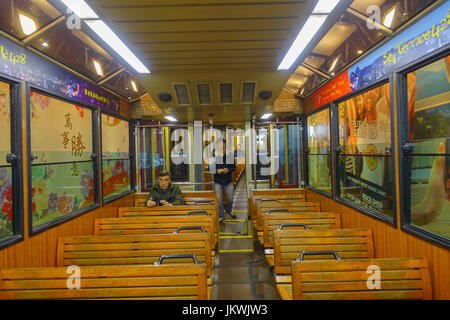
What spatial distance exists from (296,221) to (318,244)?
0.77 metres

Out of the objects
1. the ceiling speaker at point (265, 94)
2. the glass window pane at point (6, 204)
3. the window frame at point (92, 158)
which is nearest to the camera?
the glass window pane at point (6, 204)

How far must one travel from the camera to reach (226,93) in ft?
14.5

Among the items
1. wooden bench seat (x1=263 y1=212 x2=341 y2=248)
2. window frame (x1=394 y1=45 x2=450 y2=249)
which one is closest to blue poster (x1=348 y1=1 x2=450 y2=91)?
window frame (x1=394 y1=45 x2=450 y2=249)

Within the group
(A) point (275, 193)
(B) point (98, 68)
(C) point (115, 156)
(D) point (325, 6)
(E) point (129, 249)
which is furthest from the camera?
(A) point (275, 193)

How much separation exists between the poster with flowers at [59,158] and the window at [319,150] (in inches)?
148

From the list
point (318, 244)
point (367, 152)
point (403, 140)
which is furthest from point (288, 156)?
point (403, 140)

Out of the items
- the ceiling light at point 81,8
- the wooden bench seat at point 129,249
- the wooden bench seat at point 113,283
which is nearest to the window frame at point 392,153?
the wooden bench seat at point 129,249

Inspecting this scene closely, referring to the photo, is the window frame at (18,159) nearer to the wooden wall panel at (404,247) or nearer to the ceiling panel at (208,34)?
the ceiling panel at (208,34)

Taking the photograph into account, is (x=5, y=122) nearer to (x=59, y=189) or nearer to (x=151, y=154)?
(x=59, y=189)

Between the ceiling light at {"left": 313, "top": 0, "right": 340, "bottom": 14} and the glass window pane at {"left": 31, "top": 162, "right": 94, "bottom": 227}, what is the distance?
306 cm

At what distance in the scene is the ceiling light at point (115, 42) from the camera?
2.33 m

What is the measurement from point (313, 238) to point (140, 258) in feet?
6.03

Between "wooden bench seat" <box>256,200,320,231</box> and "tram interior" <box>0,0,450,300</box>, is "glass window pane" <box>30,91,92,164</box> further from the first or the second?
"wooden bench seat" <box>256,200,320,231</box>

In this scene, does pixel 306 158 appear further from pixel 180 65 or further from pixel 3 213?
pixel 3 213
